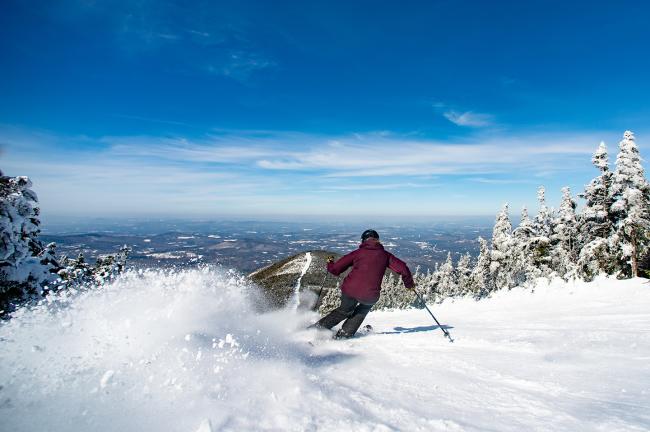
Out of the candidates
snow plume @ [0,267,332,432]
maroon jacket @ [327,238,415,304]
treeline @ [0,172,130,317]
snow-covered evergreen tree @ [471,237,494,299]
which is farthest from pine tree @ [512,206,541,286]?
treeline @ [0,172,130,317]

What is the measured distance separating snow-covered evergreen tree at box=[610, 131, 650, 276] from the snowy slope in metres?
20.3

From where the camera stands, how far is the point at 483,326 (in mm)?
9656

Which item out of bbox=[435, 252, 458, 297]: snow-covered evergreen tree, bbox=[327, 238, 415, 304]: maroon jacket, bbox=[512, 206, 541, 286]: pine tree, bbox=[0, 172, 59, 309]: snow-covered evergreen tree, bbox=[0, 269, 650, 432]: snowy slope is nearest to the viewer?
bbox=[0, 269, 650, 432]: snowy slope

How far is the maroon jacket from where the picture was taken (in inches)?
295

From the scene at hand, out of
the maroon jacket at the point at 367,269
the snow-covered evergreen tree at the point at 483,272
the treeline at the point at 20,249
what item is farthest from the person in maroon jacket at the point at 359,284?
the snow-covered evergreen tree at the point at 483,272

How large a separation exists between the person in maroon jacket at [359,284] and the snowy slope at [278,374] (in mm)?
472

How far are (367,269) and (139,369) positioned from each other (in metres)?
4.69

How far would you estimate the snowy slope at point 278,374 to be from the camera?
3.24m

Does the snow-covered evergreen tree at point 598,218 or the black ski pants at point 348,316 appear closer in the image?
the black ski pants at point 348,316

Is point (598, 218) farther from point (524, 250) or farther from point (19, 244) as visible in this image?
point (19, 244)

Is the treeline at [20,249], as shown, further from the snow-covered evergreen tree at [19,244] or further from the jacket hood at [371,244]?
the jacket hood at [371,244]

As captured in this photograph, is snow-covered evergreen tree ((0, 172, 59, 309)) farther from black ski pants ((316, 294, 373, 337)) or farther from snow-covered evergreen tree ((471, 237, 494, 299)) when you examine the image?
snow-covered evergreen tree ((471, 237, 494, 299))

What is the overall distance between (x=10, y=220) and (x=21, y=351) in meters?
11.7

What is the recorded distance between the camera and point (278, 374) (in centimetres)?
442
